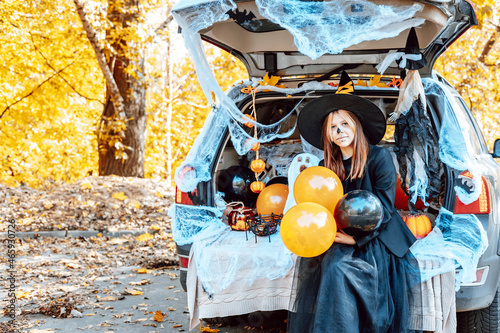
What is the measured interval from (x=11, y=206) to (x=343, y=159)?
7.60 metres

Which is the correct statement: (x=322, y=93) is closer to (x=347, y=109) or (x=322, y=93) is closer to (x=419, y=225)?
(x=347, y=109)

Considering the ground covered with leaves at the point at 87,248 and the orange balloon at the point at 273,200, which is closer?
the orange balloon at the point at 273,200

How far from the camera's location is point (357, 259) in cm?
294

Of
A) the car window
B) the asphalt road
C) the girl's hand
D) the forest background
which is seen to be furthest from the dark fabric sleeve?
the forest background

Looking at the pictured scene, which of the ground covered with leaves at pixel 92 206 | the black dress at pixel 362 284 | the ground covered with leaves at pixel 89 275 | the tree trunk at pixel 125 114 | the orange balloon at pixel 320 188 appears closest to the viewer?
the black dress at pixel 362 284

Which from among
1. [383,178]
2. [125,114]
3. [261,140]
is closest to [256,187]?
[261,140]

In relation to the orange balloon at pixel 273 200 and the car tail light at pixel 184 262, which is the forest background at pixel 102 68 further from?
the car tail light at pixel 184 262

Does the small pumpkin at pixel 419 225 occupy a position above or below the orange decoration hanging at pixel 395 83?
below

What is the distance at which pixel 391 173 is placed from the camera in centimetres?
329

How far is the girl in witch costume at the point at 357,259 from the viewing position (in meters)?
2.80

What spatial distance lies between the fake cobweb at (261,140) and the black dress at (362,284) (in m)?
0.16

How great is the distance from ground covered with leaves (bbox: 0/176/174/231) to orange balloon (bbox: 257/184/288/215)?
4.87m

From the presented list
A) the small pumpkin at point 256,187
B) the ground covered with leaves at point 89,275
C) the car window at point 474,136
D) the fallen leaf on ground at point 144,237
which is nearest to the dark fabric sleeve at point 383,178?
the car window at point 474,136

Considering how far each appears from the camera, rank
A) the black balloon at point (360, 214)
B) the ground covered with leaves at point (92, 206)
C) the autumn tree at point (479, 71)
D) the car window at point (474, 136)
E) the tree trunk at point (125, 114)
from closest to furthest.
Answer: the black balloon at point (360, 214) < the car window at point (474, 136) < the ground covered with leaves at point (92, 206) < the tree trunk at point (125, 114) < the autumn tree at point (479, 71)
